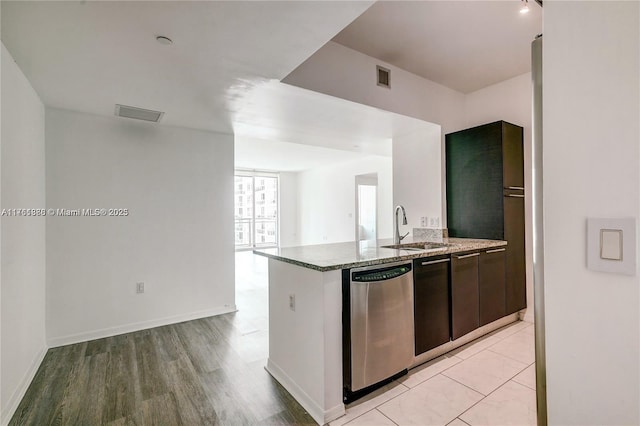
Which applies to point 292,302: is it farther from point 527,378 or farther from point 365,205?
point 365,205

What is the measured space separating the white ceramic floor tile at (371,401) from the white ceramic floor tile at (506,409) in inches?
17.3

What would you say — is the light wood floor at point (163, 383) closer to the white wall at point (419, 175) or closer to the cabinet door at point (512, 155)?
the white wall at point (419, 175)

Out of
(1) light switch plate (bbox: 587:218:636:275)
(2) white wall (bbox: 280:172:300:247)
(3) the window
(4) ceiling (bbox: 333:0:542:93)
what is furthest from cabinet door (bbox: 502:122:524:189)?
(3) the window

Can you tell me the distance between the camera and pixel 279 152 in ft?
21.2

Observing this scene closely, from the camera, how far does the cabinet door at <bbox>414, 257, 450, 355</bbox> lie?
7.72 ft

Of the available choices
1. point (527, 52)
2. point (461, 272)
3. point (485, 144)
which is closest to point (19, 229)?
point (461, 272)

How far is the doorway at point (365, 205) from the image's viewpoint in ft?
24.3

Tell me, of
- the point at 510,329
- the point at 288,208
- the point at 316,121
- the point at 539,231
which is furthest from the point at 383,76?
the point at 288,208

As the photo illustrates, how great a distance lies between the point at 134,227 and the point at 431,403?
11.0 ft

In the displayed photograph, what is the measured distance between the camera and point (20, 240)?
221 cm

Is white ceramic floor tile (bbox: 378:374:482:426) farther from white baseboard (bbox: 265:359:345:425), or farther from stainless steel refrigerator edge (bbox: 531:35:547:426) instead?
stainless steel refrigerator edge (bbox: 531:35:547:426)

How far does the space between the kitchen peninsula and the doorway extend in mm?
4982

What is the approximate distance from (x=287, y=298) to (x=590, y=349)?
5.72ft

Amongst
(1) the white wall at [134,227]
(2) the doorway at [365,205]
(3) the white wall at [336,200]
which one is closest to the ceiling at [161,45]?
(1) the white wall at [134,227]
